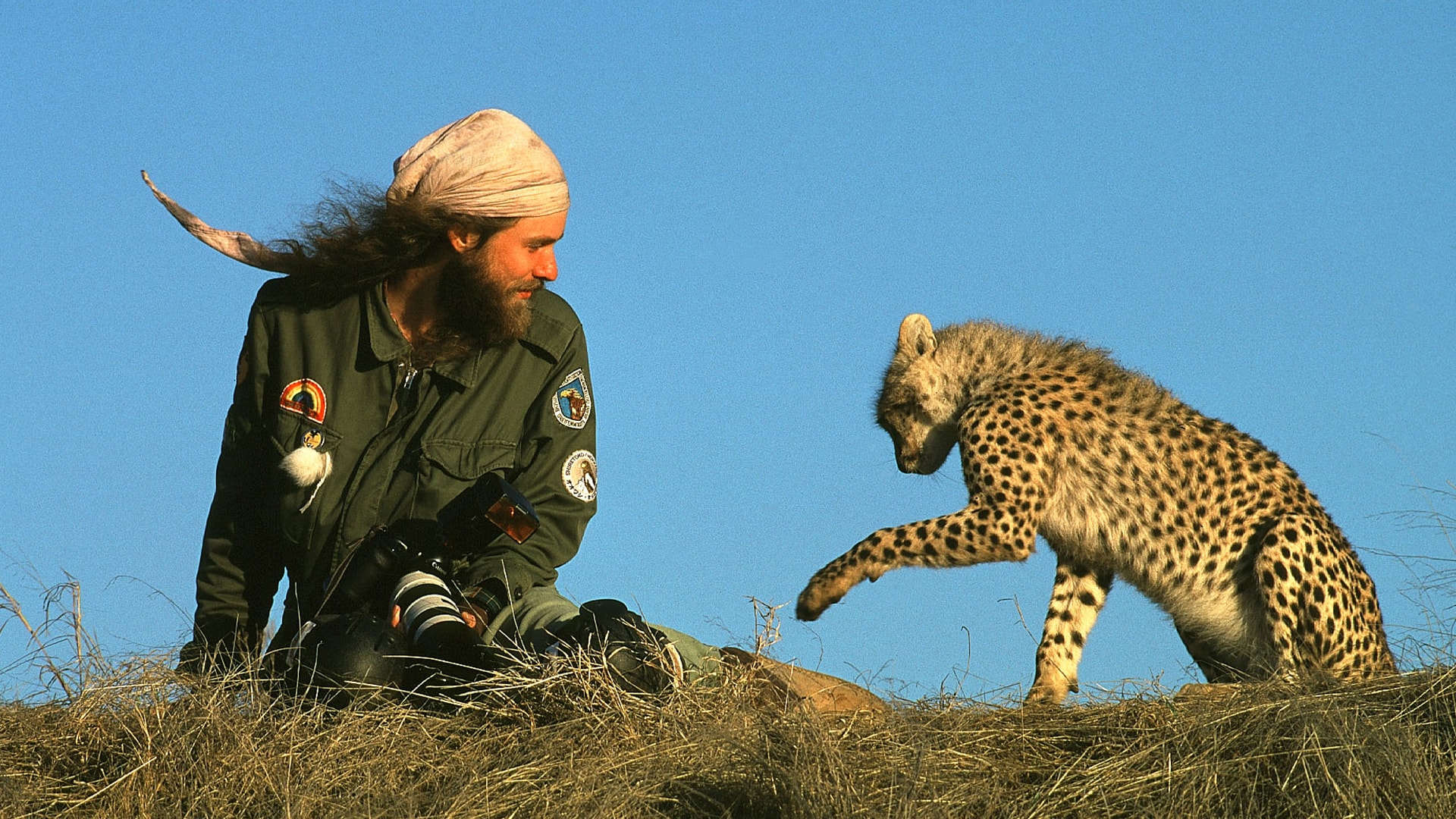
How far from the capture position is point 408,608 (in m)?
3.24

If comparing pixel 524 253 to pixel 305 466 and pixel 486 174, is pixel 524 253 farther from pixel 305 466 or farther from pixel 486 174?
pixel 305 466

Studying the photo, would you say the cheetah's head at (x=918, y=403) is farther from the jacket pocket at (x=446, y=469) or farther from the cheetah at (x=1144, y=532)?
the jacket pocket at (x=446, y=469)

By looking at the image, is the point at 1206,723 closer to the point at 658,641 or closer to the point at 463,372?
the point at 658,641

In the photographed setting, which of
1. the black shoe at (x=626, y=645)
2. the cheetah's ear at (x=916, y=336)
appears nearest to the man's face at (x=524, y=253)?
the black shoe at (x=626, y=645)

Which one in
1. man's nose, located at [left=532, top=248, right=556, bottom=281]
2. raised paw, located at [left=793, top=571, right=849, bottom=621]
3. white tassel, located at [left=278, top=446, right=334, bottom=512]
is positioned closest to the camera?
white tassel, located at [left=278, top=446, right=334, bottom=512]

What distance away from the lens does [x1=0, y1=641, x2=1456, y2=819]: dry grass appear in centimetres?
246

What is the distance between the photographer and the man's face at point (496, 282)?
3803mm

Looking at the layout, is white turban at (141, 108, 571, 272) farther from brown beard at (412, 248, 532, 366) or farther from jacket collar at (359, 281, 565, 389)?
jacket collar at (359, 281, 565, 389)

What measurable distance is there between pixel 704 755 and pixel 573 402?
1590mm

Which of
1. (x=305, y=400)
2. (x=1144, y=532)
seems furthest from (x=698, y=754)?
(x=1144, y=532)

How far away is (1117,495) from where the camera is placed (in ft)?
15.5

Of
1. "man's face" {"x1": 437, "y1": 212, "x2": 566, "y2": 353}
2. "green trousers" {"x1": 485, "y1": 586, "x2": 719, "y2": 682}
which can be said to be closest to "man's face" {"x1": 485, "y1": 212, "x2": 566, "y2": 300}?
"man's face" {"x1": 437, "y1": 212, "x2": 566, "y2": 353}

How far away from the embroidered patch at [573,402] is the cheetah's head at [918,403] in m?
1.66

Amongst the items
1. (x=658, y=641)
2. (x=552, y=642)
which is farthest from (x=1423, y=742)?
(x=552, y=642)
